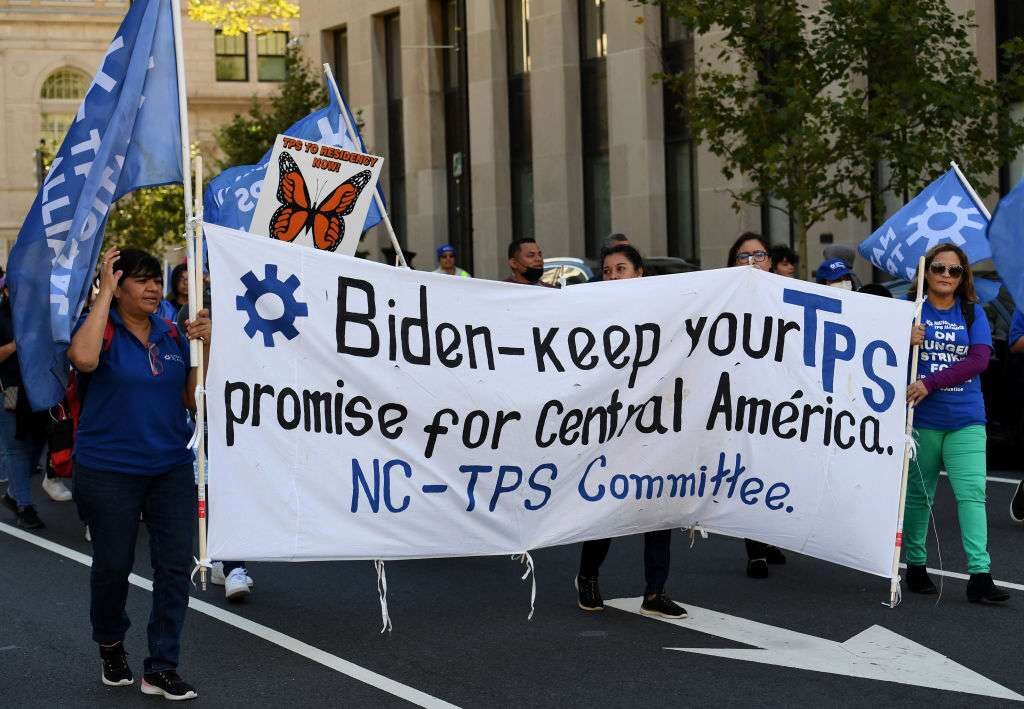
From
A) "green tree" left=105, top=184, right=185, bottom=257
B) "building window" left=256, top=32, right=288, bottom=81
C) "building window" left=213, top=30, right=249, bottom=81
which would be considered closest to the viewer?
"green tree" left=105, top=184, right=185, bottom=257

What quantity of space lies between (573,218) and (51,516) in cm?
2137

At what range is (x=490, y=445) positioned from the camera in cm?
784

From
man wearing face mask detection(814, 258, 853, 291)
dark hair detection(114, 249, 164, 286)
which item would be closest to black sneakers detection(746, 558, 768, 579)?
man wearing face mask detection(814, 258, 853, 291)

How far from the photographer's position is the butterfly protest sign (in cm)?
955

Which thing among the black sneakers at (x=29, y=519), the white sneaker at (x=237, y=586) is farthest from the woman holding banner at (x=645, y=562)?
the black sneakers at (x=29, y=519)

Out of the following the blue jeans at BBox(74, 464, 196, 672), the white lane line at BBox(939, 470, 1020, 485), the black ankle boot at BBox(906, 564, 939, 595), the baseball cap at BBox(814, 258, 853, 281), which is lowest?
the white lane line at BBox(939, 470, 1020, 485)

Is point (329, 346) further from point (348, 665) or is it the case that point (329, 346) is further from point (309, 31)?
point (309, 31)

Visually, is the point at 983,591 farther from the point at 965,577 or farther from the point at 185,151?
the point at 185,151

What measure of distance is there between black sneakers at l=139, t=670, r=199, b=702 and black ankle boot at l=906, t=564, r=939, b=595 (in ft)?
13.3

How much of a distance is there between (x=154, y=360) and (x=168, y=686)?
1347 millimetres

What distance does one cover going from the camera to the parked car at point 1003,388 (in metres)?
14.1

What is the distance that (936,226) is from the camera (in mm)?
11000

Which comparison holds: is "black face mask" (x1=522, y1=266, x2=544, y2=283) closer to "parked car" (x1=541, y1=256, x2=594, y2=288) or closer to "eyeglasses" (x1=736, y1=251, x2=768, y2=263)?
"eyeglasses" (x1=736, y1=251, x2=768, y2=263)

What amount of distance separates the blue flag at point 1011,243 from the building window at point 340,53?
116 ft
